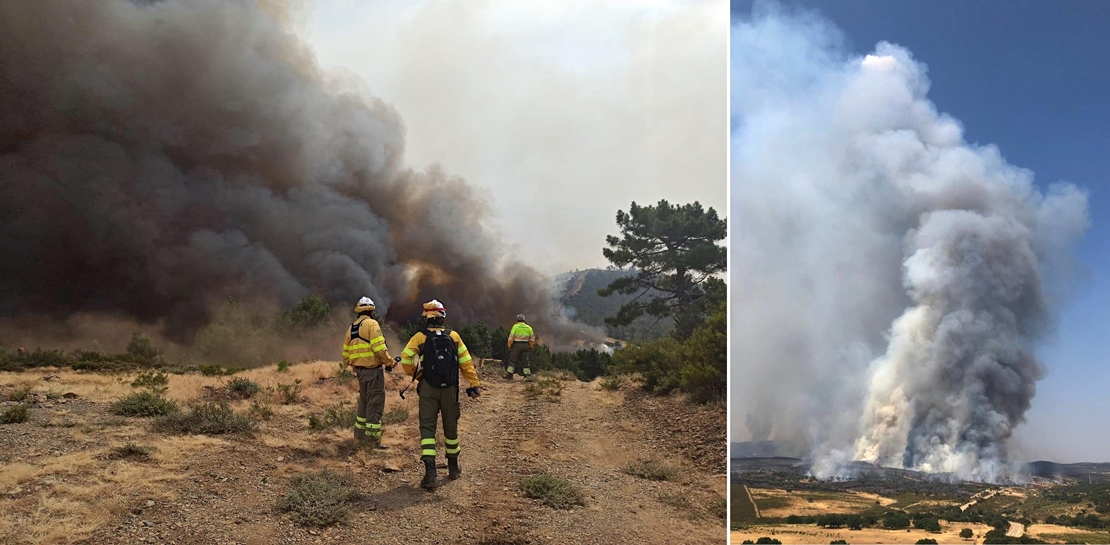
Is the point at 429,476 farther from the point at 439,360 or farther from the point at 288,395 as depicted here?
the point at 288,395

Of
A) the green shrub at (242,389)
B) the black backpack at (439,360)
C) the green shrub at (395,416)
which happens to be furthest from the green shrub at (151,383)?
the black backpack at (439,360)

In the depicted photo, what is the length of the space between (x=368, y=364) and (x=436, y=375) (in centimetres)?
143

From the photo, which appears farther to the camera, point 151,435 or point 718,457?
point 718,457

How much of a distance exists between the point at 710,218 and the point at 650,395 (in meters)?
8.39

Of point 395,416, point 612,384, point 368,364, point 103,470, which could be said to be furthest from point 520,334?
point 103,470

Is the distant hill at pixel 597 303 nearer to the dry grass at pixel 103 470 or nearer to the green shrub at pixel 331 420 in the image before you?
the dry grass at pixel 103 470

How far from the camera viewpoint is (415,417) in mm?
8734

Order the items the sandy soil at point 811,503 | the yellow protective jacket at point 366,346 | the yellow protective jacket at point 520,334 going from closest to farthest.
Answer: the yellow protective jacket at point 366,346
the sandy soil at point 811,503
the yellow protective jacket at point 520,334

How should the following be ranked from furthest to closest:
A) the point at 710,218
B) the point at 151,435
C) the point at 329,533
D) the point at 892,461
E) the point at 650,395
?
1. the point at 710,218
2. the point at 650,395
3. the point at 892,461
4. the point at 151,435
5. the point at 329,533

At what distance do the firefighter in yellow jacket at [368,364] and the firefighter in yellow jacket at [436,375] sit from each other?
2.83 ft

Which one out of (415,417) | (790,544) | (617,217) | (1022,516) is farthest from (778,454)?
(617,217)

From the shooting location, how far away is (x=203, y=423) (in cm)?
686

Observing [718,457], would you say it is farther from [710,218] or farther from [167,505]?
[710,218]

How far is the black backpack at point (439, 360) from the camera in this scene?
5812mm
